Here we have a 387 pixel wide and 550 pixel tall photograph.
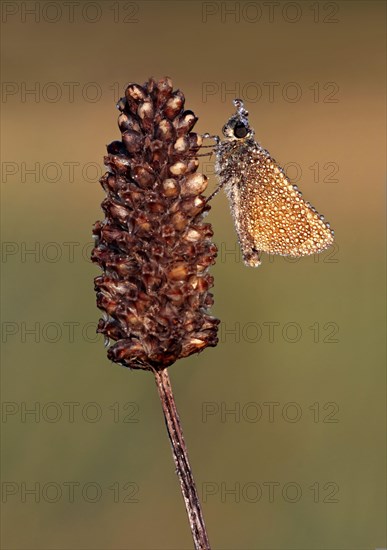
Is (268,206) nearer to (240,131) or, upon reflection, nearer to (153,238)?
(240,131)

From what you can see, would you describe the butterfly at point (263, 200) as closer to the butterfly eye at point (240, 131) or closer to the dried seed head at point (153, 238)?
the butterfly eye at point (240, 131)

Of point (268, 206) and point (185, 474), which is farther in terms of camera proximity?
point (268, 206)

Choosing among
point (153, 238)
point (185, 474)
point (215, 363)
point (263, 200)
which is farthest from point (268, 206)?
point (215, 363)

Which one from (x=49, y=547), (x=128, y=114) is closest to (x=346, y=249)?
(x=49, y=547)

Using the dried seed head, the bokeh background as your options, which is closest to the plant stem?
the dried seed head

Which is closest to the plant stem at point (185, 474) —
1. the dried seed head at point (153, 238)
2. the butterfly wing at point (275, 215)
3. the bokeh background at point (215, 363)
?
the dried seed head at point (153, 238)

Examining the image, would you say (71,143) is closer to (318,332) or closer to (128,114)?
(318,332)

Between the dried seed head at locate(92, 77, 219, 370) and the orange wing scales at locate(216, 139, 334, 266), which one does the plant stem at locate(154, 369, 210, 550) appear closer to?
the dried seed head at locate(92, 77, 219, 370)
